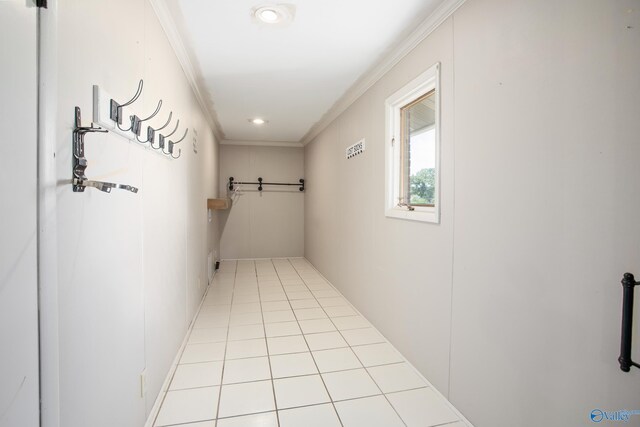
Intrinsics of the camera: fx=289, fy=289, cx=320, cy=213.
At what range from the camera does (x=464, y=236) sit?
1.68 metres

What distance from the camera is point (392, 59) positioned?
2.45m

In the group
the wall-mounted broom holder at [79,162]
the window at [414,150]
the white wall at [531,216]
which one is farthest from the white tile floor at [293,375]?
the wall-mounted broom holder at [79,162]

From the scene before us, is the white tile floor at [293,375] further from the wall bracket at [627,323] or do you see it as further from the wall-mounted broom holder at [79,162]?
the wall-mounted broom holder at [79,162]

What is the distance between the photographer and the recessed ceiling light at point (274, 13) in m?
1.87

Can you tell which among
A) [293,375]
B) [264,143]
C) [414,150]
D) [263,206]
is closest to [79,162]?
[293,375]

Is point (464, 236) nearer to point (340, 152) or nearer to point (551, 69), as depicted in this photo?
point (551, 69)

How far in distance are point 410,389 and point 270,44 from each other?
2771 millimetres

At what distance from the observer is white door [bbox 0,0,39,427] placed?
2.20 feet

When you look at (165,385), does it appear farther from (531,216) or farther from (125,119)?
(531,216)

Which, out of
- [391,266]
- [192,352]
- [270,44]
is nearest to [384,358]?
[391,266]

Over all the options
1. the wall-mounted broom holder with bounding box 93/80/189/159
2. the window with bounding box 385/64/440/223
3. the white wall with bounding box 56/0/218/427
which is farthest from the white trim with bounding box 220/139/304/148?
the wall-mounted broom holder with bounding box 93/80/189/159

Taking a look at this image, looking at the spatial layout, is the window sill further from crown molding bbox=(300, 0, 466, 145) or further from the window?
crown molding bbox=(300, 0, 466, 145)

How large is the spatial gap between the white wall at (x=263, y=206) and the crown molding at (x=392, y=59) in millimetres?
2153

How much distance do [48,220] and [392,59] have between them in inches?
98.9
